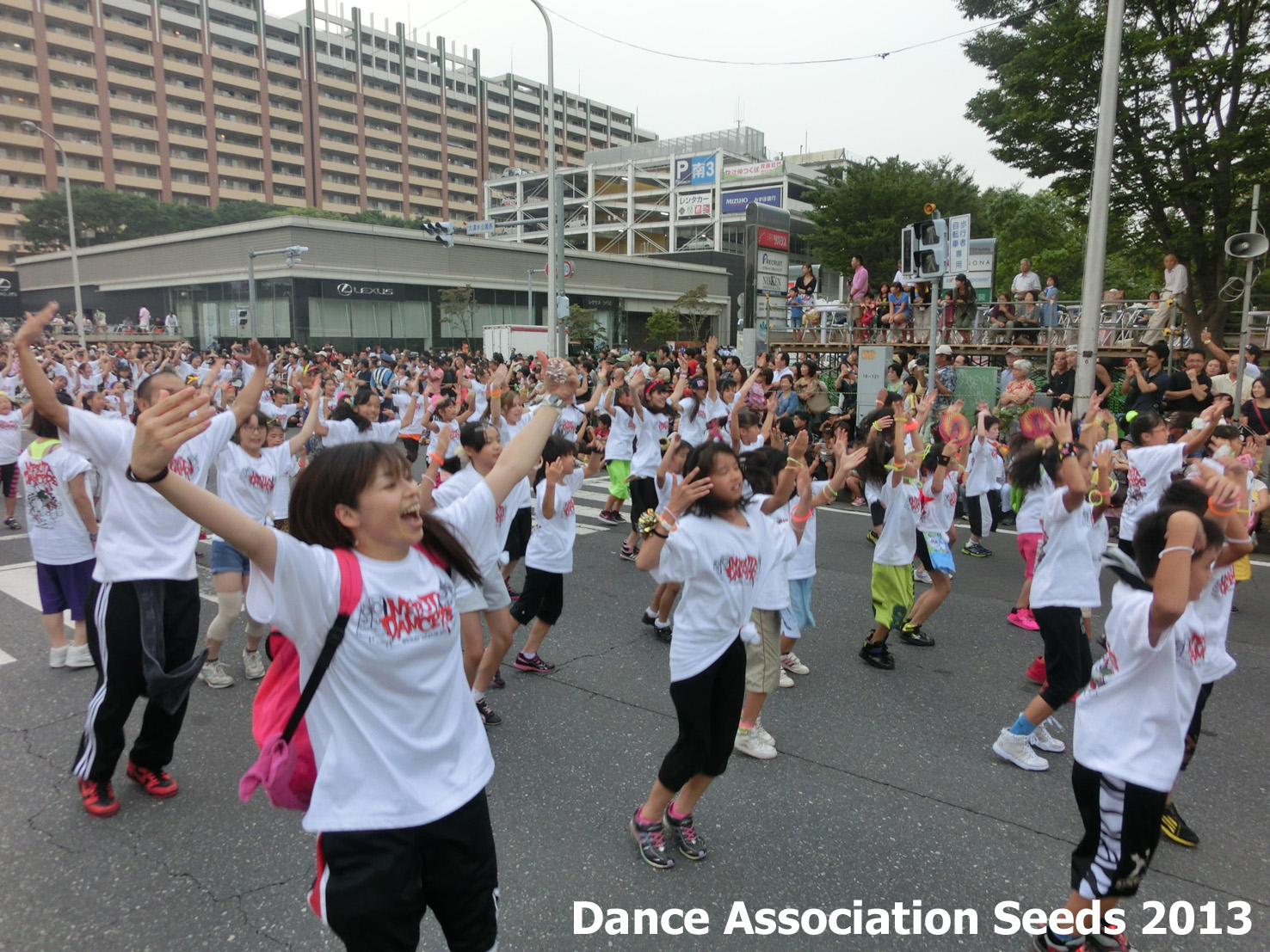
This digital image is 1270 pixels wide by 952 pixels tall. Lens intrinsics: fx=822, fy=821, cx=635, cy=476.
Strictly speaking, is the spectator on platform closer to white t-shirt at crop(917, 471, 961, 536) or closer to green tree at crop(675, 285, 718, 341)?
white t-shirt at crop(917, 471, 961, 536)

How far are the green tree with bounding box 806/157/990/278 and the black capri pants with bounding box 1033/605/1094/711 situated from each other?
129ft

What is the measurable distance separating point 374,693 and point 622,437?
7.35 metres

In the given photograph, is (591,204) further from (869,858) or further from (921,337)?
(869,858)

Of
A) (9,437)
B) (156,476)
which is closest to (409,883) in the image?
(156,476)

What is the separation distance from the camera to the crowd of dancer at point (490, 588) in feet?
6.43

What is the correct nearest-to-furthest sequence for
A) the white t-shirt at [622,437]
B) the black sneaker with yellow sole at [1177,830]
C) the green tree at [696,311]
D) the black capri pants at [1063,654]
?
1. the black sneaker with yellow sole at [1177,830]
2. the black capri pants at [1063,654]
3. the white t-shirt at [622,437]
4. the green tree at [696,311]

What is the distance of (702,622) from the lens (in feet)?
10.5

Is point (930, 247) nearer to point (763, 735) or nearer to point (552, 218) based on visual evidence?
point (763, 735)

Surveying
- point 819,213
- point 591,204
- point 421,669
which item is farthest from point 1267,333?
point 591,204

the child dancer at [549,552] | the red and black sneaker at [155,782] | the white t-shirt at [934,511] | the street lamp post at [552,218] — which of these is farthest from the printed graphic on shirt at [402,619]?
the street lamp post at [552,218]

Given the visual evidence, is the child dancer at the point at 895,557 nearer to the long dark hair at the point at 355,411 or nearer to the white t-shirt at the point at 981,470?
the white t-shirt at the point at 981,470

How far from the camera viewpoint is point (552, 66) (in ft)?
64.8

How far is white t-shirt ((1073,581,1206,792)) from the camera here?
8.43 feet

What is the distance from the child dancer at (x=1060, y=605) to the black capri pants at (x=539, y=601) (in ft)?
8.80
